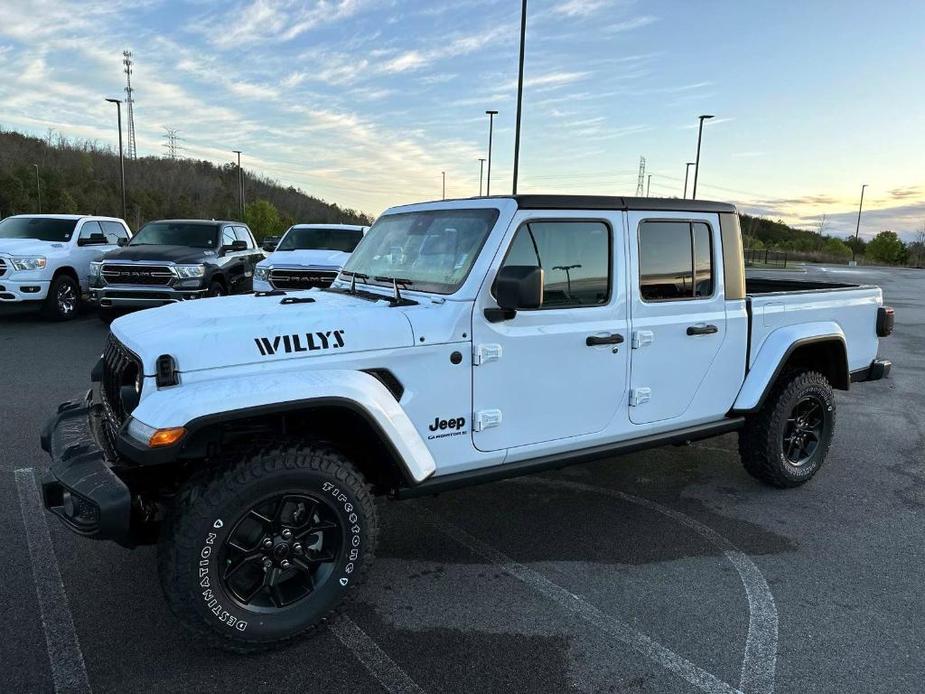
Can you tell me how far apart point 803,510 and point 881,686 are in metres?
1.87

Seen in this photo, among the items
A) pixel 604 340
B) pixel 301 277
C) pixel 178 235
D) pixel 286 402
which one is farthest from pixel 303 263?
pixel 286 402

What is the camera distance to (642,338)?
3.71 m

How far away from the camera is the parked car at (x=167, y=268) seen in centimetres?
1014

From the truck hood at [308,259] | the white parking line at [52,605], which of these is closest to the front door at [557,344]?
the white parking line at [52,605]

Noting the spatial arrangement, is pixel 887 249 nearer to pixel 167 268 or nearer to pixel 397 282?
pixel 167 268

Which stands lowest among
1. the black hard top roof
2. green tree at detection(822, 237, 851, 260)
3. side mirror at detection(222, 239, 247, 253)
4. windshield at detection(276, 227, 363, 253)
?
side mirror at detection(222, 239, 247, 253)

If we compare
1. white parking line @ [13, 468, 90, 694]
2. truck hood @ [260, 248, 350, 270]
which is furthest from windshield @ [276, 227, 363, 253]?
white parking line @ [13, 468, 90, 694]

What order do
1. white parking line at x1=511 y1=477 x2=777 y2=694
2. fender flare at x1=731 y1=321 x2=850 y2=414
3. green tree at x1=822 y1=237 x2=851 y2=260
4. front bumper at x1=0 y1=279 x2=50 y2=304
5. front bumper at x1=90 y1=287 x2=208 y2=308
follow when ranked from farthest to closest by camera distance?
green tree at x1=822 y1=237 x2=851 y2=260
front bumper at x1=0 y1=279 x2=50 y2=304
front bumper at x1=90 y1=287 x2=208 y2=308
fender flare at x1=731 y1=321 x2=850 y2=414
white parking line at x1=511 y1=477 x2=777 y2=694

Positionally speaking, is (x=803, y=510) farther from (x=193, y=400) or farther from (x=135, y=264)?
(x=135, y=264)

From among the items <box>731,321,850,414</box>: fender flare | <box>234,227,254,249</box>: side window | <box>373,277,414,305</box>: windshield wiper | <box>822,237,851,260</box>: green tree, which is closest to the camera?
<box>373,277,414,305</box>: windshield wiper

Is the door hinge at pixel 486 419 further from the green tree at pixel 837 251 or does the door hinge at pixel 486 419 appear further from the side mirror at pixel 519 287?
the green tree at pixel 837 251

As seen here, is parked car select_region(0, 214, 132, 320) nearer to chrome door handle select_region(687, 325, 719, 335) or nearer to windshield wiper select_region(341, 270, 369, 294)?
windshield wiper select_region(341, 270, 369, 294)

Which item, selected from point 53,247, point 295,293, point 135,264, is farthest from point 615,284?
point 53,247

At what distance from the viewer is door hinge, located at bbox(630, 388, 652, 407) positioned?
148 inches
